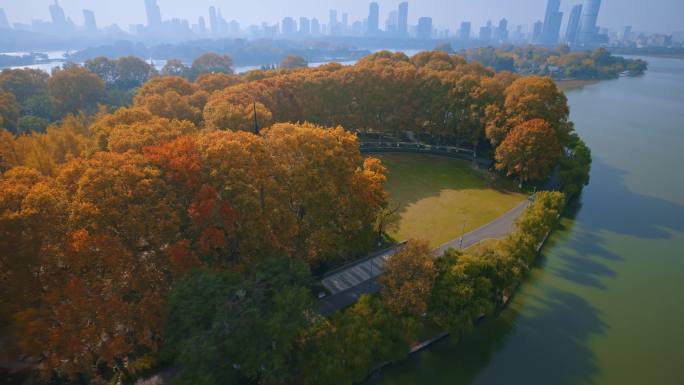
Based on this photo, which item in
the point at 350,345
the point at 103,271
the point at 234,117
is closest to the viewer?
the point at 103,271

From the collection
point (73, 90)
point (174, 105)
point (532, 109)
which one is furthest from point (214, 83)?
point (532, 109)

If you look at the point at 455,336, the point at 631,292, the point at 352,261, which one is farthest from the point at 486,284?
the point at 631,292

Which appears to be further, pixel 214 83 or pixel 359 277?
pixel 214 83

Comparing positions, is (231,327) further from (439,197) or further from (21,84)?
(21,84)

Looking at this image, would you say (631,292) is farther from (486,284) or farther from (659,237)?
(486,284)

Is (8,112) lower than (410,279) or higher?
higher

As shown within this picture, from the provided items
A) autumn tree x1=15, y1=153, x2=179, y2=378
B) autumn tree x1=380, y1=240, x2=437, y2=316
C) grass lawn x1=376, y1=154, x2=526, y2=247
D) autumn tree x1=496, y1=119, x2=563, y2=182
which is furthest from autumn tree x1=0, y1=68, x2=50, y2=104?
autumn tree x1=496, y1=119, x2=563, y2=182

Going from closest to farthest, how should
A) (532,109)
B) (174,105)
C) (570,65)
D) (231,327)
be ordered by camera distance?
(231,327)
(174,105)
(532,109)
(570,65)

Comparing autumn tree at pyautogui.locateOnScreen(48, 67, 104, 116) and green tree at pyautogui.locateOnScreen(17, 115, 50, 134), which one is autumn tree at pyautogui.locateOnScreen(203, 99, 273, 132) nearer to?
green tree at pyautogui.locateOnScreen(17, 115, 50, 134)
